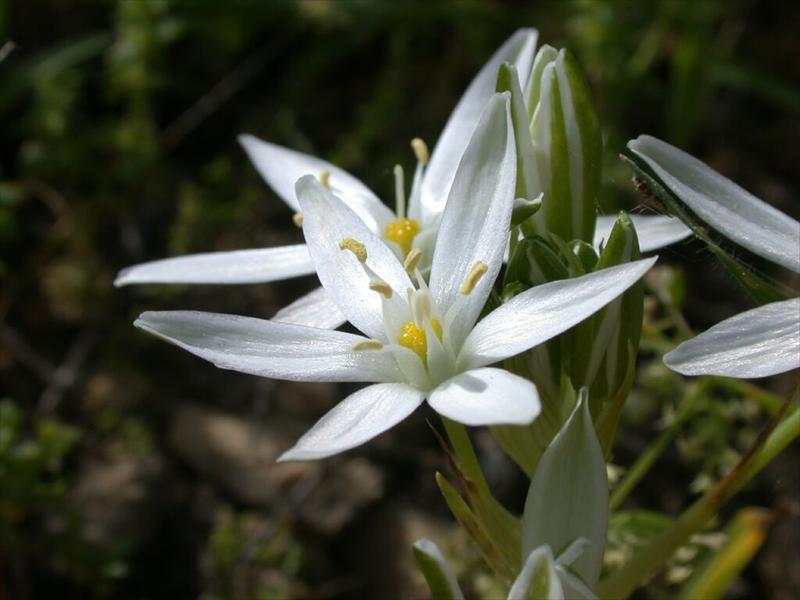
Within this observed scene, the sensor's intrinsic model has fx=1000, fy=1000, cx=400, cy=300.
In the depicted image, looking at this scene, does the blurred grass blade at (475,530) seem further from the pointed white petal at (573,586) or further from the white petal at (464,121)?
the white petal at (464,121)

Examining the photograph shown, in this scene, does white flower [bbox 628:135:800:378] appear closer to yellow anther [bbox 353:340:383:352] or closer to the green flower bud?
the green flower bud

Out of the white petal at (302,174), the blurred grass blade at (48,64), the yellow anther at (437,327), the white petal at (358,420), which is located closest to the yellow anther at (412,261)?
the yellow anther at (437,327)

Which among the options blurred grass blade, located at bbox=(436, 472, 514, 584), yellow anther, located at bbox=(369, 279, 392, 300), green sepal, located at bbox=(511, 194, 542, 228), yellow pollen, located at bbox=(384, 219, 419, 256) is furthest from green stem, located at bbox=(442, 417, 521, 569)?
yellow pollen, located at bbox=(384, 219, 419, 256)

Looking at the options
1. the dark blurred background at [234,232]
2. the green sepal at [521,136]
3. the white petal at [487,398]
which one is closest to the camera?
the white petal at [487,398]

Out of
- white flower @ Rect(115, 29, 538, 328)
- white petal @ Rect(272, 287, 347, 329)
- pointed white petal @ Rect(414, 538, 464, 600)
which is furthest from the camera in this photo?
white flower @ Rect(115, 29, 538, 328)

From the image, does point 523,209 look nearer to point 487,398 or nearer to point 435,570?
point 487,398
